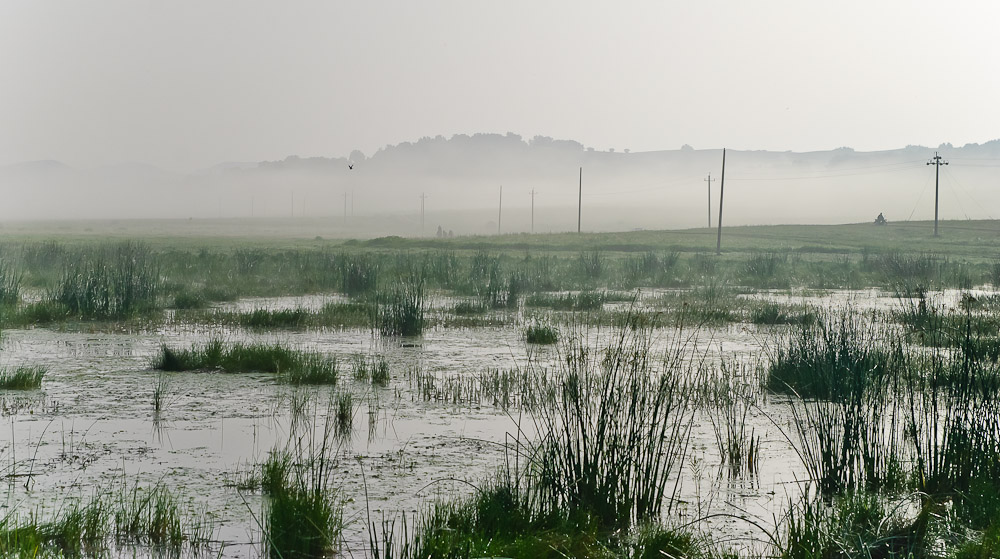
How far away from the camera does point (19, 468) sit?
6.02 m

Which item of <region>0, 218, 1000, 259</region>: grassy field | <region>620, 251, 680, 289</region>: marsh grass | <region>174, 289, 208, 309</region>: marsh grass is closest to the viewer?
<region>174, 289, 208, 309</region>: marsh grass

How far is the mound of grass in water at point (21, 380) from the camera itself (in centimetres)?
891

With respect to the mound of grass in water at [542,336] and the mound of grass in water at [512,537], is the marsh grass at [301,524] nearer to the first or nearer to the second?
the mound of grass in water at [512,537]

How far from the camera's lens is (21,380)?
8961 millimetres

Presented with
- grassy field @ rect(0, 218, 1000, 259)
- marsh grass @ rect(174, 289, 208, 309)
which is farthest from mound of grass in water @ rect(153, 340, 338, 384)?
grassy field @ rect(0, 218, 1000, 259)

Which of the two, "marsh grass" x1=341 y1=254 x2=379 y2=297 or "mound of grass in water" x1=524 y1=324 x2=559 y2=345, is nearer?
"mound of grass in water" x1=524 y1=324 x2=559 y2=345

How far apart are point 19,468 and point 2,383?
337 centimetres

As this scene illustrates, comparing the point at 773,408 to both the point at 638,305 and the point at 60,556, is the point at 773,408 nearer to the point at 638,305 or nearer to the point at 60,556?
the point at 60,556

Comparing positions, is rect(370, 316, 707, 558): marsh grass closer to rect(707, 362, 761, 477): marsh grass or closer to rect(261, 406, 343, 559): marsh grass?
rect(261, 406, 343, 559): marsh grass

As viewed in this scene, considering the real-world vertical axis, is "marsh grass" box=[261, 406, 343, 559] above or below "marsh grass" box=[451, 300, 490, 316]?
above

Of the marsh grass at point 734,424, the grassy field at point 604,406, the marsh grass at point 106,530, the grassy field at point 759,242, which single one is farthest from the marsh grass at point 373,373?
the grassy field at point 759,242

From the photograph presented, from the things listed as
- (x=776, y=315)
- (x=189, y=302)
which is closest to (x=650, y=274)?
(x=776, y=315)

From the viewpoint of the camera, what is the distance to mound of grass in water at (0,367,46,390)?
8.91 m

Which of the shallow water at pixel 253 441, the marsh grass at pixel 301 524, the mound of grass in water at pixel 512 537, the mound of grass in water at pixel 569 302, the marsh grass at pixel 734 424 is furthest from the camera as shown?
the mound of grass in water at pixel 569 302
